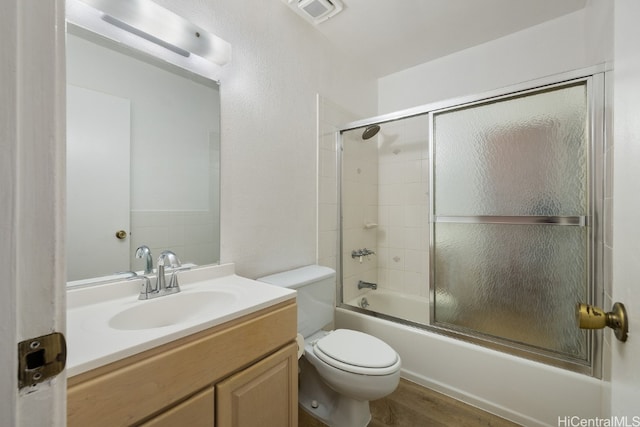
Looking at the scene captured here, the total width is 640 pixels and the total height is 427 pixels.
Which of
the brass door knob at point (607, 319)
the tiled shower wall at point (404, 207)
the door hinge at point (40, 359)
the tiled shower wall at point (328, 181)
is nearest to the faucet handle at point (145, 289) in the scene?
the door hinge at point (40, 359)

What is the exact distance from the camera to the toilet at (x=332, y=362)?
1272 millimetres

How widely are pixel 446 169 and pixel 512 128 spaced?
392 mm

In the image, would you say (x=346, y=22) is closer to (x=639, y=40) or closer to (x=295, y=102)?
(x=295, y=102)

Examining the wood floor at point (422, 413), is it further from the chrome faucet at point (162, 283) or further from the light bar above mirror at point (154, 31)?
the light bar above mirror at point (154, 31)

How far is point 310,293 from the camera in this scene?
158 cm

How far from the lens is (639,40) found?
1.61 feet

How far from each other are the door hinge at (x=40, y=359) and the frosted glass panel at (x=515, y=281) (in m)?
1.77

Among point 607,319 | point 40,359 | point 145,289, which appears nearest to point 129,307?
point 145,289

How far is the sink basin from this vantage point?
38.5 inches

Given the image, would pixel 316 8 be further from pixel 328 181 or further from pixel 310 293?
pixel 310 293

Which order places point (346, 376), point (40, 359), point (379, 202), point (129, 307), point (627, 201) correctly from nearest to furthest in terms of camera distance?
1. point (40, 359)
2. point (627, 201)
3. point (129, 307)
4. point (346, 376)
5. point (379, 202)

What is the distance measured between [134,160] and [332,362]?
1313mm

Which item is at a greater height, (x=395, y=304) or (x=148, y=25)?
(x=148, y=25)

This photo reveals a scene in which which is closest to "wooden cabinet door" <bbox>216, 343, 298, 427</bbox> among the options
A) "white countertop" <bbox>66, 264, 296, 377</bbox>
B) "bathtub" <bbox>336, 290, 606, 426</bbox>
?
"white countertop" <bbox>66, 264, 296, 377</bbox>
